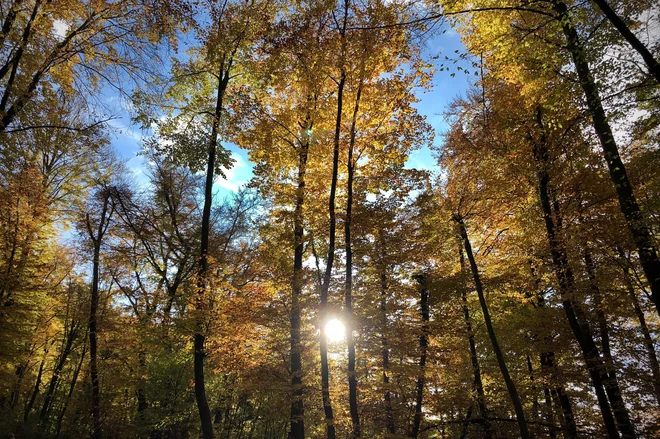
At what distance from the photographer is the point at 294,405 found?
35.4ft

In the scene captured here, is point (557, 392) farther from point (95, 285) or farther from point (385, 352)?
point (95, 285)

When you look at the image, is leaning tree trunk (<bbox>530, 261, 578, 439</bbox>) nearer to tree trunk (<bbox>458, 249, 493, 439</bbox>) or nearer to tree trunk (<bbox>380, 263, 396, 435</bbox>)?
tree trunk (<bbox>458, 249, 493, 439</bbox>)

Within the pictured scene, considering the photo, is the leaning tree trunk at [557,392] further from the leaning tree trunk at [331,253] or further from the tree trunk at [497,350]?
the leaning tree trunk at [331,253]

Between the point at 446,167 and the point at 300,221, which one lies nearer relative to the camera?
the point at 300,221

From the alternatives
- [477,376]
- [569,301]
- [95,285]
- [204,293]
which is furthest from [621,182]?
[95,285]

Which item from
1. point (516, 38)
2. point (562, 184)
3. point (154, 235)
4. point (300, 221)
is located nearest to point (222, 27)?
point (300, 221)

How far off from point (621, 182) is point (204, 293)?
1019 cm

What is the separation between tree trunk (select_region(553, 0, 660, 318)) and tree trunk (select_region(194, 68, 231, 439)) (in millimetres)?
9419

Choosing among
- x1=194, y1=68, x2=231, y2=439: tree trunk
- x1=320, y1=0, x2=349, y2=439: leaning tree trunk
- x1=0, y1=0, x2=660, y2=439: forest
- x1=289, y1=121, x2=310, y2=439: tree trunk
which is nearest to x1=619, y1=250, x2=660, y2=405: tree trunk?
x1=0, y1=0, x2=660, y2=439: forest

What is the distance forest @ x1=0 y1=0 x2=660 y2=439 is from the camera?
6988mm

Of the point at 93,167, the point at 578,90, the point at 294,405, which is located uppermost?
the point at 93,167

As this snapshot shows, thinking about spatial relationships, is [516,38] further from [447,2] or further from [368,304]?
[368,304]

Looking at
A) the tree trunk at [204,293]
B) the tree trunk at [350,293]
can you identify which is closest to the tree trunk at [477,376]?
the tree trunk at [350,293]

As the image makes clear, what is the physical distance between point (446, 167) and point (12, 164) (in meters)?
12.9
